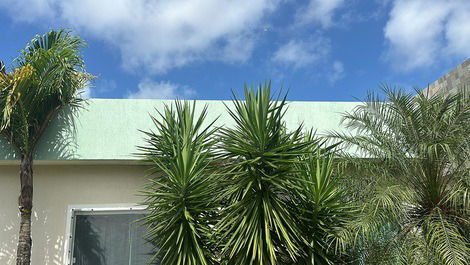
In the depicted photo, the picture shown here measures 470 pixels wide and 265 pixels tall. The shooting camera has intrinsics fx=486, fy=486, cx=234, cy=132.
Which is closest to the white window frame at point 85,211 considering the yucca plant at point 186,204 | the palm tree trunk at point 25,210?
the palm tree trunk at point 25,210

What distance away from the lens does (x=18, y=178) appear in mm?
8695

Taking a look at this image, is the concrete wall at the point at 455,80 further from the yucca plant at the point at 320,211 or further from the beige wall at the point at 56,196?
the beige wall at the point at 56,196

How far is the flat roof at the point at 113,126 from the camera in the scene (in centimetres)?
847

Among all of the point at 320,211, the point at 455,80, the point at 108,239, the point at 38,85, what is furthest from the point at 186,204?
the point at 455,80

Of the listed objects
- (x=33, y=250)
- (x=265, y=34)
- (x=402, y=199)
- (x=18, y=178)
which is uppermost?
(x=265, y=34)

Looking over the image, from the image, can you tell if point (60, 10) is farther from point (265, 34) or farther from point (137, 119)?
point (265, 34)

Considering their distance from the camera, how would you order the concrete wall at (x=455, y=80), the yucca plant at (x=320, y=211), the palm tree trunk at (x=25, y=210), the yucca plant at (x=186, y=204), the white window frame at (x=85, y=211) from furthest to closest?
the concrete wall at (x=455, y=80)
the white window frame at (x=85, y=211)
the palm tree trunk at (x=25, y=210)
the yucca plant at (x=186, y=204)
the yucca plant at (x=320, y=211)

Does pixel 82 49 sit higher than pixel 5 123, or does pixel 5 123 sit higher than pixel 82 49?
pixel 82 49

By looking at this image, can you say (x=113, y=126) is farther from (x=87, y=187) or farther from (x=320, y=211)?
(x=320, y=211)

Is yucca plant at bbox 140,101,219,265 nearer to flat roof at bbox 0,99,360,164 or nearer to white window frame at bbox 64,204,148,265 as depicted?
flat roof at bbox 0,99,360,164

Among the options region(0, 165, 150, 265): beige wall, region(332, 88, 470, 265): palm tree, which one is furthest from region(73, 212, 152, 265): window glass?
region(332, 88, 470, 265): palm tree

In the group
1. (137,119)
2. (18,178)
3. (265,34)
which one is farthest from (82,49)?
(265,34)

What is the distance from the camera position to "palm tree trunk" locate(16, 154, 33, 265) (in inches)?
296

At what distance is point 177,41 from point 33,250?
4592 millimetres
